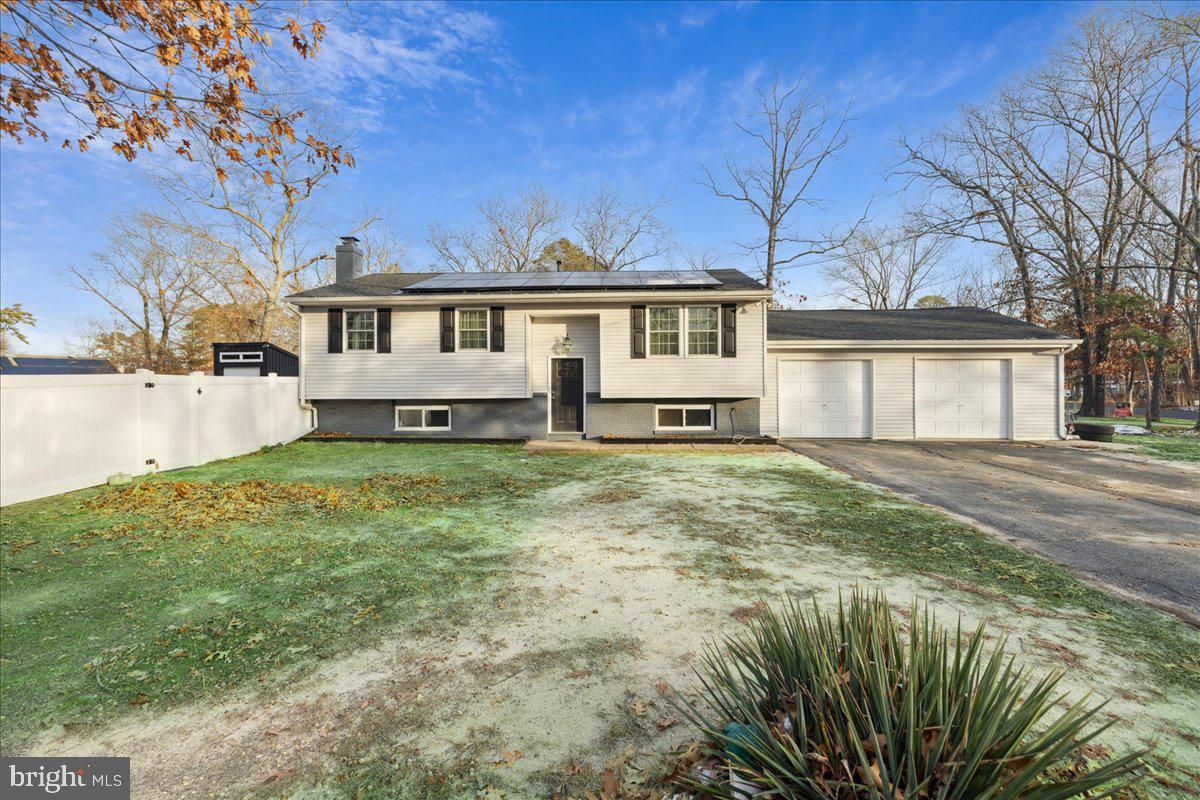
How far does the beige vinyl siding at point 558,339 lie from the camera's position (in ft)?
42.0

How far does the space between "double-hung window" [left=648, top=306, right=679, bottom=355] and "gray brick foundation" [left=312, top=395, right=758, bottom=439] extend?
4.43ft

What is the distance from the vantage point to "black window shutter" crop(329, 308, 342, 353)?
41.4ft

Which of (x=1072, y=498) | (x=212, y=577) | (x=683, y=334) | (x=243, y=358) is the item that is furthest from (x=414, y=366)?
(x=1072, y=498)

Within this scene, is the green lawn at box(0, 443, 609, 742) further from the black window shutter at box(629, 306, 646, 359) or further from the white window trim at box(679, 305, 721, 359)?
the white window trim at box(679, 305, 721, 359)

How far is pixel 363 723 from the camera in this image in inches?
86.7

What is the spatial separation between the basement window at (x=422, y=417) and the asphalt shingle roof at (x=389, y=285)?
3.11 meters

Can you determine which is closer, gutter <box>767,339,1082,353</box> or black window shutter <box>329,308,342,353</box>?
gutter <box>767,339,1082,353</box>

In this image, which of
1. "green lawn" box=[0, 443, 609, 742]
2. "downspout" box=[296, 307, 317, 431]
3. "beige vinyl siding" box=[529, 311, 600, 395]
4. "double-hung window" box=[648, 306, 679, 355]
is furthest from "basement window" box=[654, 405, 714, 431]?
"downspout" box=[296, 307, 317, 431]

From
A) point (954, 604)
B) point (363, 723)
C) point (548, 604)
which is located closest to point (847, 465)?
point (954, 604)

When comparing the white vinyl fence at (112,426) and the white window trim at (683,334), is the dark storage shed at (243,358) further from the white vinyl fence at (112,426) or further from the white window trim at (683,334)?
the white window trim at (683,334)

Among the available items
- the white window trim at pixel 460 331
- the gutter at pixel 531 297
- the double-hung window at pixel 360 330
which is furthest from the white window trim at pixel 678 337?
the double-hung window at pixel 360 330

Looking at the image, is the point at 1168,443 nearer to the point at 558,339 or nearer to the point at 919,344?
the point at 919,344

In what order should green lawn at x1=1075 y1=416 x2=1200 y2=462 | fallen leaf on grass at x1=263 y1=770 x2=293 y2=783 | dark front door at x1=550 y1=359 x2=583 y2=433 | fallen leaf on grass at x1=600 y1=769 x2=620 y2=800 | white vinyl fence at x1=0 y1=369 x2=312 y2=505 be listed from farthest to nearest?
dark front door at x1=550 y1=359 x2=583 y2=433 → green lawn at x1=1075 y1=416 x2=1200 y2=462 → white vinyl fence at x1=0 y1=369 x2=312 y2=505 → fallen leaf on grass at x1=263 y1=770 x2=293 y2=783 → fallen leaf on grass at x1=600 y1=769 x2=620 y2=800

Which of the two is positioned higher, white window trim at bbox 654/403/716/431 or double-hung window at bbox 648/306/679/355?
double-hung window at bbox 648/306/679/355
